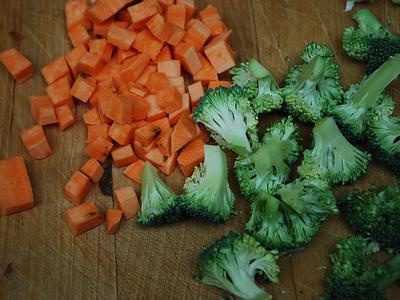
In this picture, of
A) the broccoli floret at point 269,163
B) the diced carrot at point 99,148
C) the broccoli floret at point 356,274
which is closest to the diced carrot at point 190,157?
the broccoli floret at point 269,163

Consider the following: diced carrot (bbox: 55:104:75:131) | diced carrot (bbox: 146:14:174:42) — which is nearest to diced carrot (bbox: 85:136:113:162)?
diced carrot (bbox: 55:104:75:131)

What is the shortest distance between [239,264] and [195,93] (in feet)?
3.94

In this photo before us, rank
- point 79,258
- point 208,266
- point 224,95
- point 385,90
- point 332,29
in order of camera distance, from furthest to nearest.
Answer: point 332,29
point 385,90
point 224,95
point 79,258
point 208,266

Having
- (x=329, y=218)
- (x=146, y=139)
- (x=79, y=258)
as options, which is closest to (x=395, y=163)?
(x=329, y=218)

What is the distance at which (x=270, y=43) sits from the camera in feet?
12.9

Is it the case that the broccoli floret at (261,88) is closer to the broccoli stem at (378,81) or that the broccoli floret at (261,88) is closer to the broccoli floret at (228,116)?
the broccoli floret at (228,116)

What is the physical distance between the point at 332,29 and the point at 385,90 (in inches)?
23.6

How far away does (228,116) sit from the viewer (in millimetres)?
3408

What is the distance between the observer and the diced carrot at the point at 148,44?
3.73 m

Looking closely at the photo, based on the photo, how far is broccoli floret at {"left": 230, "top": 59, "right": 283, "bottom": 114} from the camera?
3494 mm

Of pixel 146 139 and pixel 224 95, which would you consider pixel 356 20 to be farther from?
pixel 146 139

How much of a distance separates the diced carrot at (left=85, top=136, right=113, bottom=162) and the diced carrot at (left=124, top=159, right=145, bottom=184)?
171 millimetres

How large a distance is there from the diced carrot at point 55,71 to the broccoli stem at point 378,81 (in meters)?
1.91

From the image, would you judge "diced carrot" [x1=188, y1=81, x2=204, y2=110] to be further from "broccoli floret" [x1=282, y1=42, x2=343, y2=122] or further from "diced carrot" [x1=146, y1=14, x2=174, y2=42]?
"broccoli floret" [x1=282, y1=42, x2=343, y2=122]
